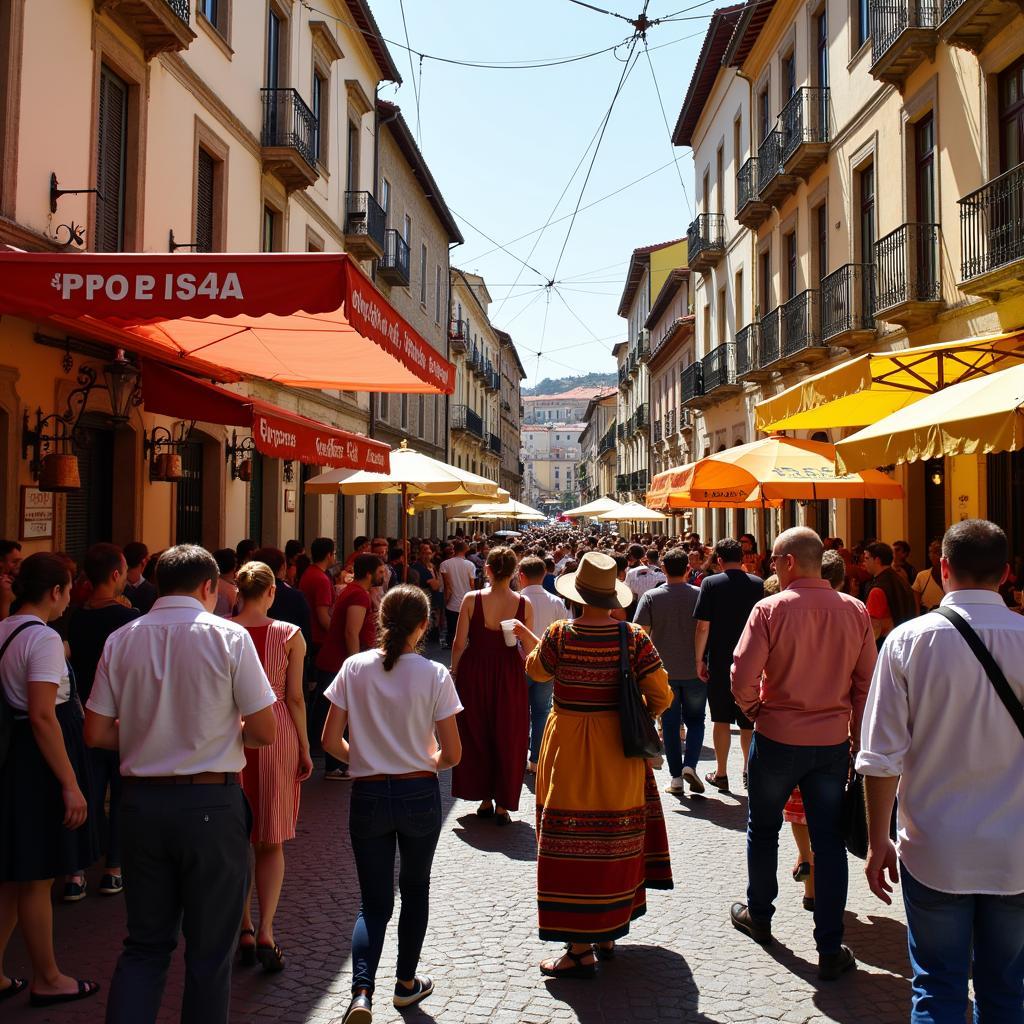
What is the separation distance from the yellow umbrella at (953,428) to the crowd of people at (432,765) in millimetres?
862

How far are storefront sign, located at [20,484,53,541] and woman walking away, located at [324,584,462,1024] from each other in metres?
6.05

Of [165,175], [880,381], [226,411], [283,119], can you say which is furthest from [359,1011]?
[283,119]

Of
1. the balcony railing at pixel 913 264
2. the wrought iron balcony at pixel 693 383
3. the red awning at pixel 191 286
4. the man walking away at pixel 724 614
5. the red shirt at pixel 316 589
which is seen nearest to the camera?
the red awning at pixel 191 286

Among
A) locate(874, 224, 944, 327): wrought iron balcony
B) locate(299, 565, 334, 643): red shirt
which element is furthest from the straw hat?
locate(874, 224, 944, 327): wrought iron balcony

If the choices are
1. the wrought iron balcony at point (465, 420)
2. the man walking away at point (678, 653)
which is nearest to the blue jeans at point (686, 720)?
the man walking away at point (678, 653)

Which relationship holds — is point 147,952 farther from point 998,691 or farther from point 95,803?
point 998,691

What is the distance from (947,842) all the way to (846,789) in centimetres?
186

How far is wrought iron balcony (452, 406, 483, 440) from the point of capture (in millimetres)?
41359

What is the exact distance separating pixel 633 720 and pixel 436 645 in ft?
45.1

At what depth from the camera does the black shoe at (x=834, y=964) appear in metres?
4.35

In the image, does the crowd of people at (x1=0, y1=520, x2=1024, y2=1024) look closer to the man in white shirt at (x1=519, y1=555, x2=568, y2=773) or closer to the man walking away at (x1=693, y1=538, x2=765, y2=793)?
the man walking away at (x1=693, y1=538, x2=765, y2=793)

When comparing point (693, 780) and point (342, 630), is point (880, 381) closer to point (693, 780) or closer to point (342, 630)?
point (693, 780)

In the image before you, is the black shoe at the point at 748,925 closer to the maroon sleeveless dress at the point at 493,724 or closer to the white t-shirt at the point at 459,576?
the maroon sleeveless dress at the point at 493,724

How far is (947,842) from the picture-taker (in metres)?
2.97
